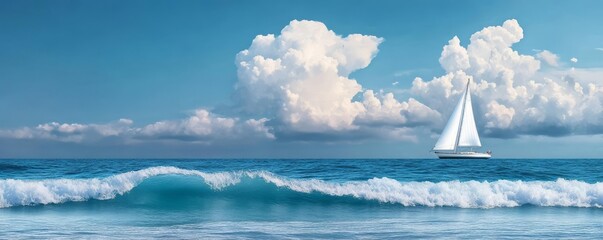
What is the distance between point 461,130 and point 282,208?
2153 inches

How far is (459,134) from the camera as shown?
231 feet

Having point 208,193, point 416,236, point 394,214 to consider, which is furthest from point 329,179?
point 416,236

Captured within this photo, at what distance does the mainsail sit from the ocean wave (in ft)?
156

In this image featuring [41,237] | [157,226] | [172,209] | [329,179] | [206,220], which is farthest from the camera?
[329,179]

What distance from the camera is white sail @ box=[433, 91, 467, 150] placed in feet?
224

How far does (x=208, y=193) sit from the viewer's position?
21.2 m

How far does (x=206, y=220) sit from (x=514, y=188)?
38.0ft

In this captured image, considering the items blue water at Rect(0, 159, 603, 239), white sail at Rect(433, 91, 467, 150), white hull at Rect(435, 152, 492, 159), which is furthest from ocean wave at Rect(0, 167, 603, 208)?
white hull at Rect(435, 152, 492, 159)

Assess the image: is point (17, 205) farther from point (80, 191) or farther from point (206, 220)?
point (206, 220)

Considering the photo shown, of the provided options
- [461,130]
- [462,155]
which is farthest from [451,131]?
[462,155]

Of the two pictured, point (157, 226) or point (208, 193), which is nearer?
point (157, 226)

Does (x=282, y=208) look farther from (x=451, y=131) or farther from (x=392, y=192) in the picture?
(x=451, y=131)

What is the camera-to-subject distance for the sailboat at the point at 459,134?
6825 cm

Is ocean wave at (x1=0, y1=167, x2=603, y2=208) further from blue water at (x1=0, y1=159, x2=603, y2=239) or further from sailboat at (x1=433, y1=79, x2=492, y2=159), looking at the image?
sailboat at (x1=433, y1=79, x2=492, y2=159)
